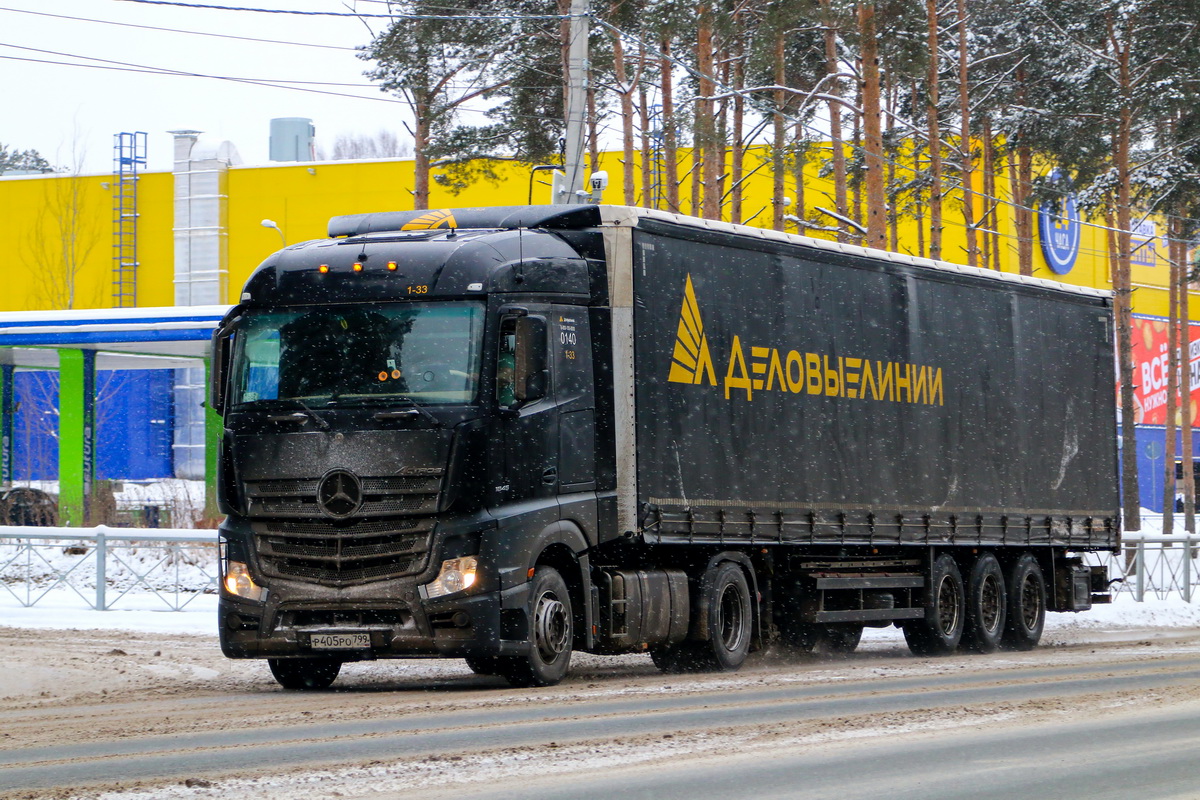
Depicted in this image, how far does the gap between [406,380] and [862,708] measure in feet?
13.6

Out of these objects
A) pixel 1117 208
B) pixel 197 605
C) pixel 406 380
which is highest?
pixel 1117 208

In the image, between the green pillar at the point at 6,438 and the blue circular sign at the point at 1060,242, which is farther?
the blue circular sign at the point at 1060,242

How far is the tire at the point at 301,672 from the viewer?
14.2 meters

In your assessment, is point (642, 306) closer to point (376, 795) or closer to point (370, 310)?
point (370, 310)

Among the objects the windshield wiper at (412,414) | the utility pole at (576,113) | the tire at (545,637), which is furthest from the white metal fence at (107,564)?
the windshield wiper at (412,414)

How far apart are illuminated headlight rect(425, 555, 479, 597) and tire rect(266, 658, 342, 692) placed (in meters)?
1.76

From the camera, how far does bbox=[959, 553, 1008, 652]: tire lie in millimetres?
19703

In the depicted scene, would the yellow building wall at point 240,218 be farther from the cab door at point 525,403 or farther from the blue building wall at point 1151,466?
the cab door at point 525,403

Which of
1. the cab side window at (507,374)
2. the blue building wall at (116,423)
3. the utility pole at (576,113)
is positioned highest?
the utility pole at (576,113)

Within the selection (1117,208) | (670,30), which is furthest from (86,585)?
(1117,208)

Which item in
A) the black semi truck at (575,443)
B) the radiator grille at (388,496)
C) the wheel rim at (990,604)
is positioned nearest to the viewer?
the radiator grille at (388,496)

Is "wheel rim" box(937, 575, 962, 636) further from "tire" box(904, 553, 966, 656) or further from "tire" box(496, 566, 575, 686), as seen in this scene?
"tire" box(496, 566, 575, 686)

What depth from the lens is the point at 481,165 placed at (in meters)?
40.4

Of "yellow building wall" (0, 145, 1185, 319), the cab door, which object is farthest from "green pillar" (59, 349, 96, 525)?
the cab door
